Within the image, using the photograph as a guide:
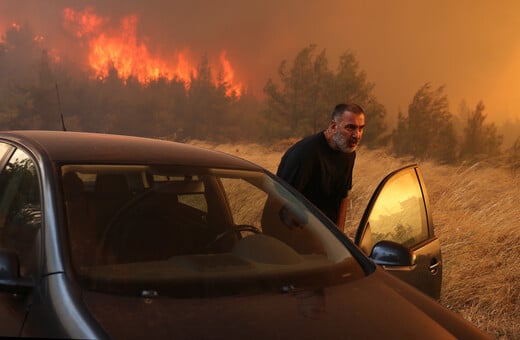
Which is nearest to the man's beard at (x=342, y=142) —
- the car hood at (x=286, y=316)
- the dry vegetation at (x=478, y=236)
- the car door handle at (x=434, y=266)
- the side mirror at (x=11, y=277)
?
the car door handle at (x=434, y=266)

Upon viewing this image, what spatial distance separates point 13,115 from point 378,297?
44.8 m

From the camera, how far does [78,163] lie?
2334 millimetres

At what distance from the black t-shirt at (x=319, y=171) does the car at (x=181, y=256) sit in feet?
2.98

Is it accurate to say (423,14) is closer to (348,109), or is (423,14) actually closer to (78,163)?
(348,109)

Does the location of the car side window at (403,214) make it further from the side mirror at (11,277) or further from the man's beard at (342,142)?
the side mirror at (11,277)

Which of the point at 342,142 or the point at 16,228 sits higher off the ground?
the point at 342,142

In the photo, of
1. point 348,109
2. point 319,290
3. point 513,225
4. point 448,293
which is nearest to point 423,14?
point 513,225

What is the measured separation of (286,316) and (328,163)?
2.35 m

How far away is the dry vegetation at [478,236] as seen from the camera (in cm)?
529

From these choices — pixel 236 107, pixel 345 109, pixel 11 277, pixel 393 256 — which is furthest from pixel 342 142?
pixel 236 107

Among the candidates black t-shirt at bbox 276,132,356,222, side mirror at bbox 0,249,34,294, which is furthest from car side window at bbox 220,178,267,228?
side mirror at bbox 0,249,34,294

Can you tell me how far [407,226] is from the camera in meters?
3.12

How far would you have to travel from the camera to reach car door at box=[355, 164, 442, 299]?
9.16 ft

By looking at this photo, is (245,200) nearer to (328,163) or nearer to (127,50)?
(328,163)
